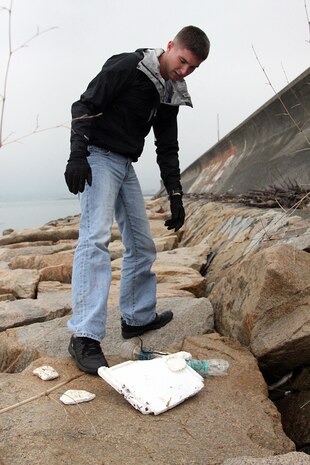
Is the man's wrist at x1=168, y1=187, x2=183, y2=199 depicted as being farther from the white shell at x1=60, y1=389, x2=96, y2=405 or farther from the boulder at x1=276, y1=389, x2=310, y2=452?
the white shell at x1=60, y1=389, x2=96, y2=405

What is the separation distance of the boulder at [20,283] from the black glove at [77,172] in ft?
6.50

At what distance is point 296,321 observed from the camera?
2.22 m

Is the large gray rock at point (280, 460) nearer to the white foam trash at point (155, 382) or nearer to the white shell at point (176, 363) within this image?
the white foam trash at point (155, 382)

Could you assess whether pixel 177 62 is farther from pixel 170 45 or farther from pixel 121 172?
pixel 121 172

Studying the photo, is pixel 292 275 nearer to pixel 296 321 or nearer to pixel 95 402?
pixel 296 321

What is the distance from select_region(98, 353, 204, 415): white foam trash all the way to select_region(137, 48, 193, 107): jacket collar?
58.1 inches

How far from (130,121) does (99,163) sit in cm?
31

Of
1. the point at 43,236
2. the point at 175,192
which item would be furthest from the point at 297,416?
the point at 43,236

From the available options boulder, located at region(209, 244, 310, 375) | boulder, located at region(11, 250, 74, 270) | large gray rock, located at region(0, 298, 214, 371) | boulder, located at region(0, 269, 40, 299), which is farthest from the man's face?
boulder, located at region(11, 250, 74, 270)

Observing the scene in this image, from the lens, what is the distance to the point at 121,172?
8.31ft

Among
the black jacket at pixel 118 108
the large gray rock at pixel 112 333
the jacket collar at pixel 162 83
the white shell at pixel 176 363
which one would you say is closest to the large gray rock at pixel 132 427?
the white shell at pixel 176 363

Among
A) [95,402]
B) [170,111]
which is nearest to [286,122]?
[170,111]

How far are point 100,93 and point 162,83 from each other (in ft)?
1.22

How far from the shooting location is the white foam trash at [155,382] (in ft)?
5.82
